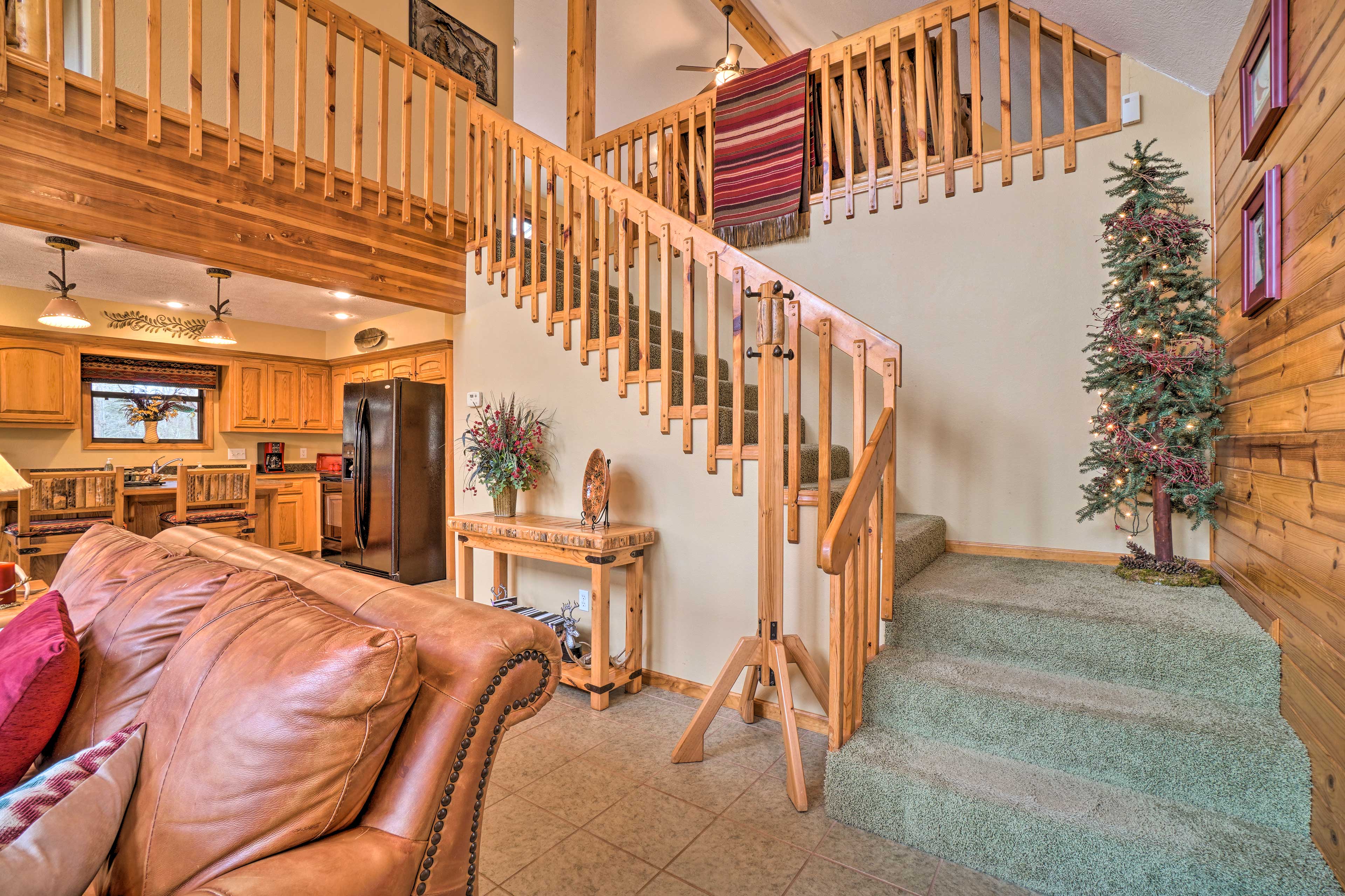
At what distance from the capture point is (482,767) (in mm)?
911

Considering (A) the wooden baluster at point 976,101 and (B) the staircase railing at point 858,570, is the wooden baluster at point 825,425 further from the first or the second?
(A) the wooden baluster at point 976,101

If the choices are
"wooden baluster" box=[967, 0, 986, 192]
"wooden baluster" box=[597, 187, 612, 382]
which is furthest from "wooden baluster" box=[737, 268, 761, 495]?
"wooden baluster" box=[967, 0, 986, 192]

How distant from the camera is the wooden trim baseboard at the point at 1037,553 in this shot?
9.41 feet

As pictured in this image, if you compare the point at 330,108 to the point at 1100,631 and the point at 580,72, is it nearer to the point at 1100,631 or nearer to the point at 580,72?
the point at 580,72

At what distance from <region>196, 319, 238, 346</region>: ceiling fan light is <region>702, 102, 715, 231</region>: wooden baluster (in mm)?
4478

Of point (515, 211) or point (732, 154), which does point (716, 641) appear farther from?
point (732, 154)

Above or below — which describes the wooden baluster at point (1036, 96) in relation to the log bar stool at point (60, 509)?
above

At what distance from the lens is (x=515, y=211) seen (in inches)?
144

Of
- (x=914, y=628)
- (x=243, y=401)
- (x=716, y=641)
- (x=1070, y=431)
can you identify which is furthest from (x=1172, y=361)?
(x=243, y=401)

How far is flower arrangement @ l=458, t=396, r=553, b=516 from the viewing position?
3.28m

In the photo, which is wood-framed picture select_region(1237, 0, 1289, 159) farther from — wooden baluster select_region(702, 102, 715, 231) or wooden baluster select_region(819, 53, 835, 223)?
wooden baluster select_region(702, 102, 715, 231)

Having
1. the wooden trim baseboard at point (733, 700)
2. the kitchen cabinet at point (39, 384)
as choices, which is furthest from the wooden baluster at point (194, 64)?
the kitchen cabinet at point (39, 384)

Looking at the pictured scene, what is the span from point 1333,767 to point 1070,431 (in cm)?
181

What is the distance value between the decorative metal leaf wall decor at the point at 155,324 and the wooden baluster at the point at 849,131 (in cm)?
593
